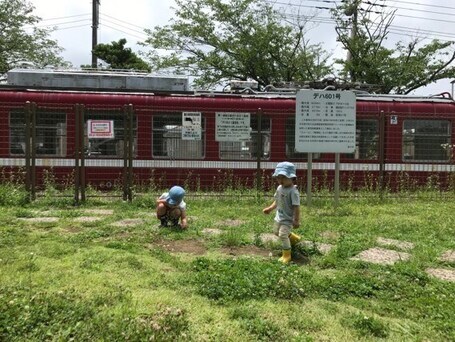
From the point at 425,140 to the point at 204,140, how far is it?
18.5 ft

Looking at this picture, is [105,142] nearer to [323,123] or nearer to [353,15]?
[323,123]

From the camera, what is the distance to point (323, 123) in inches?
351

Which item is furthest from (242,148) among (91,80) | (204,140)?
(91,80)

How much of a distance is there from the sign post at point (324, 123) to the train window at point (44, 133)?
18.1ft

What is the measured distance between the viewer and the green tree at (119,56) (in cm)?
2508

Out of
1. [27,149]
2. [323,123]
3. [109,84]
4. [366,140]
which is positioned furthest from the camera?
[109,84]

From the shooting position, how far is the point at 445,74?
23297 millimetres

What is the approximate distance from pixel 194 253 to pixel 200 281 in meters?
1.23

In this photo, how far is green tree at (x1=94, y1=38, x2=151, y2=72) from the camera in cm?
2508

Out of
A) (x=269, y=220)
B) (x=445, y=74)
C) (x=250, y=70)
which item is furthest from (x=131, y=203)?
(x=445, y=74)

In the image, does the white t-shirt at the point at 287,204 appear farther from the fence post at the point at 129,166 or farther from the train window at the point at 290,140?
the train window at the point at 290,140

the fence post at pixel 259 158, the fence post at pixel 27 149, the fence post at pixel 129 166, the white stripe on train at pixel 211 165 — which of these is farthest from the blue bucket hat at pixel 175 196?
the white stripe on train at pixel 211 165

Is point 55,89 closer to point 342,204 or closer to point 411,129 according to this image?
point 342,204

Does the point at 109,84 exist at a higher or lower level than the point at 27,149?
higher
